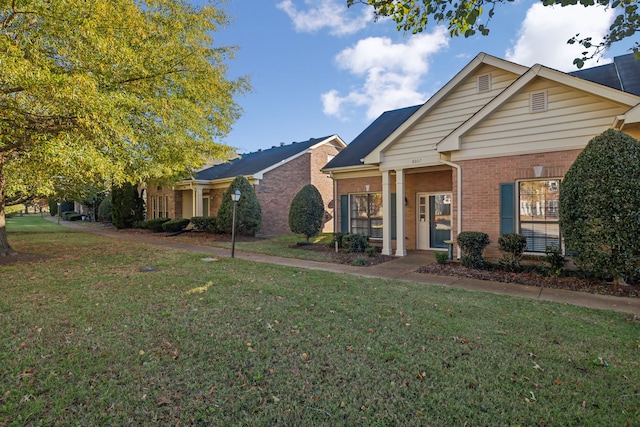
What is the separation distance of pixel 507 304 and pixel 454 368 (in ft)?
9.16

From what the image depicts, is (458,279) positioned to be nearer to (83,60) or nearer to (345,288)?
(345,288)

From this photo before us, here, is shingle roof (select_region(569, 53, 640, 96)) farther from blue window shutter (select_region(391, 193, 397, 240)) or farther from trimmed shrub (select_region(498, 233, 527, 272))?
blue window shutter (select_region(391, 193, 397, 240))

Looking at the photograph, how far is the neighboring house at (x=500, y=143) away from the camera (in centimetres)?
745

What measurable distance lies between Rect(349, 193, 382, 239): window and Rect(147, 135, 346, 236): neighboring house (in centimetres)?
647

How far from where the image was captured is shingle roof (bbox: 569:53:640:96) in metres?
8.31

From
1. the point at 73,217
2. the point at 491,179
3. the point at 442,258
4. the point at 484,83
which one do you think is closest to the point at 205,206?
the point at 442,258

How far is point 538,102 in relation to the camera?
7.90 meters

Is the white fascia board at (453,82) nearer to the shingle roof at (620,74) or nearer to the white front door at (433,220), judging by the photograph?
the shingle roof at (620,74)

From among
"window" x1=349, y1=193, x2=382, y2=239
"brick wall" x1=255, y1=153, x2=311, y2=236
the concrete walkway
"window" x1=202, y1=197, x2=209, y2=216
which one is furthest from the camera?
"window" x1=202, y1=197, x2=209, y2=216

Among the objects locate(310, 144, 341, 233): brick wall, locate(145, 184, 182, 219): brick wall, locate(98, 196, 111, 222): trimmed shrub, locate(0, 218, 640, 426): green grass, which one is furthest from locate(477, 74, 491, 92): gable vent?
locate(98, 196, 111, 222): trimmed shrub

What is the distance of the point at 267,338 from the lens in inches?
156

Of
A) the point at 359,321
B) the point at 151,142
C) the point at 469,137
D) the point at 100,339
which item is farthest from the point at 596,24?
the point at 151,142

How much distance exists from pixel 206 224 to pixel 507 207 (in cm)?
1435

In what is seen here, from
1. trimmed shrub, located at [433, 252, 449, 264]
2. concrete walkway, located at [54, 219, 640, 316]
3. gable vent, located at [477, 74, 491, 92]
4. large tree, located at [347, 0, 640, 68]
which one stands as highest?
gable vent, located at [477, 74, 491, 92]
